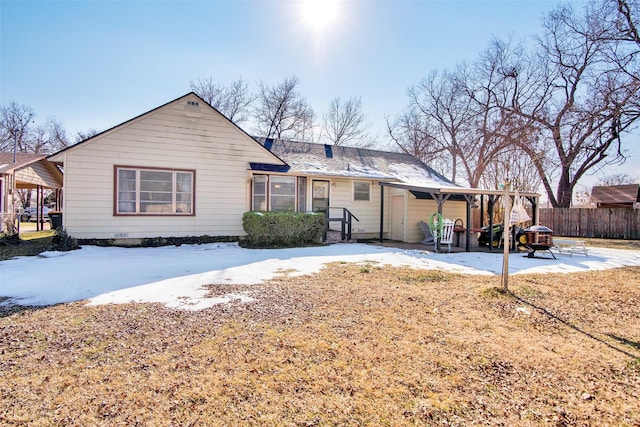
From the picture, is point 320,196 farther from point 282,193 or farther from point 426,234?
point 426,234

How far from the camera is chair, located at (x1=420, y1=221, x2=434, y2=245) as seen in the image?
1326 centimetres

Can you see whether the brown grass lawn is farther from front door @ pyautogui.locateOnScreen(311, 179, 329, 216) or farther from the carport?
front door @ pyautogui.locateOnScreen(311, 179, 329, 216)

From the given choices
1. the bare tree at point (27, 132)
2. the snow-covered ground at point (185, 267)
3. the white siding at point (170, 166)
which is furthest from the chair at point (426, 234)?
the bare tree at point (27, 132)

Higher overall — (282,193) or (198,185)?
(198,185)

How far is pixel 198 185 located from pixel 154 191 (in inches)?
53.9

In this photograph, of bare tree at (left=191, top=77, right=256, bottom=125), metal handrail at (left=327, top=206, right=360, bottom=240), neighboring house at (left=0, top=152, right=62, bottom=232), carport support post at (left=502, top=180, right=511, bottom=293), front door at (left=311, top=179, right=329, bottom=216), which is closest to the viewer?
carport support post at (left=502, top=180, right=511, bottom=293)

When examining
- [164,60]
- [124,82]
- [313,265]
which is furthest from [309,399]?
[124,82]

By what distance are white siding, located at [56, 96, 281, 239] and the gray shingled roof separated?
2030 mm

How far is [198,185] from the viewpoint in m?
11.4

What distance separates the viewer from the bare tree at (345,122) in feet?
107

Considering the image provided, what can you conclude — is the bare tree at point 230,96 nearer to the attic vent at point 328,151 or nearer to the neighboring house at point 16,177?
the neighboring house at point 16,177

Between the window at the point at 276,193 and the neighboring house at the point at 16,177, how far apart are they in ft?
27.4

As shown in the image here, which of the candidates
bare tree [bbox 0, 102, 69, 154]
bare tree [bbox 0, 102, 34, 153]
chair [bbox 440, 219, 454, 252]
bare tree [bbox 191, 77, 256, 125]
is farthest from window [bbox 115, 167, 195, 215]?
bare tree [bbox 0, 102, 34, 153]

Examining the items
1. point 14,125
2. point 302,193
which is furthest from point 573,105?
point 14,125
